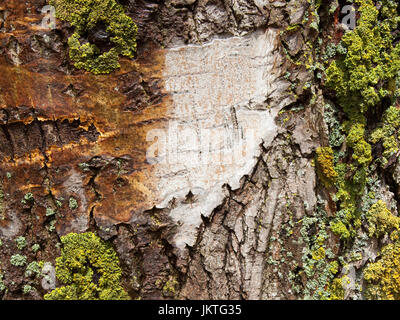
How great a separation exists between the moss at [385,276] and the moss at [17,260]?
1637 mm

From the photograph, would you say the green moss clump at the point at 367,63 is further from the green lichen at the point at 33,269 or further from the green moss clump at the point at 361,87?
the green lichen at the point at 33,269

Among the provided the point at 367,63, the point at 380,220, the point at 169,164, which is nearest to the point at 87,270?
the point at 169,164

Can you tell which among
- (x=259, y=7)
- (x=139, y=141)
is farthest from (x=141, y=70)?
(x=259, y=7)

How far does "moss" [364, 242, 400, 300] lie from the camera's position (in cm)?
181

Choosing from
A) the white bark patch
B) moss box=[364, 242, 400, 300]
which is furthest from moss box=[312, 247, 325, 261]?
the white bark patch

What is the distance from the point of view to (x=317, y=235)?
5.74 ft

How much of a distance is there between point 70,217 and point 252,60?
108 cm

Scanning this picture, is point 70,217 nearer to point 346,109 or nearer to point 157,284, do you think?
point 157,284

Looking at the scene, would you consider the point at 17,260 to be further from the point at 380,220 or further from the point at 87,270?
the point at 380,220

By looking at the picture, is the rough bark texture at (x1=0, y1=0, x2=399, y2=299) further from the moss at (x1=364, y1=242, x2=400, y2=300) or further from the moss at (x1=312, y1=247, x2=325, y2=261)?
the moss at (x1=364, y1=242, x2=400, y2=300)

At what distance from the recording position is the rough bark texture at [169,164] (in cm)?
157

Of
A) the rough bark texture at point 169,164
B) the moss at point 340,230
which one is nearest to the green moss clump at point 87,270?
the rough bark texture at point 169,164

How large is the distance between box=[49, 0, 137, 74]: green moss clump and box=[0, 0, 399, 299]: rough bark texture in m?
0.04

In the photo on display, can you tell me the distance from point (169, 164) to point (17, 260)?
0.82 metres
